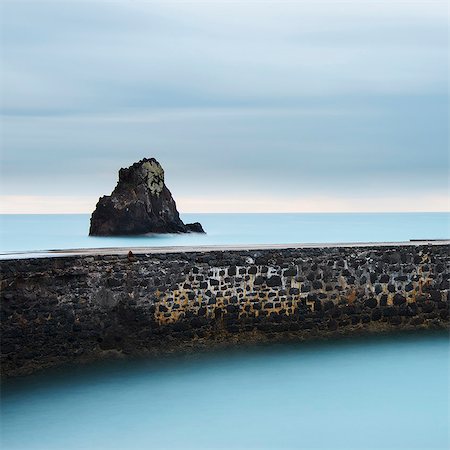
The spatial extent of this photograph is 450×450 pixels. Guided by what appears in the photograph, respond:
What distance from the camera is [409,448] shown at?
24.6 feet

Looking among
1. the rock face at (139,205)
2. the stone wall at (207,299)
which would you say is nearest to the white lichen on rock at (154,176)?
the rock face at (139,205)

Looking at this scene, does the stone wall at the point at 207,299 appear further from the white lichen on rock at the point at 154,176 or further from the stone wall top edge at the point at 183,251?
the white lichen on rock at the point at 154,176

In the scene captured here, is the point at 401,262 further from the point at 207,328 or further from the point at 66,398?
the point at 66,398

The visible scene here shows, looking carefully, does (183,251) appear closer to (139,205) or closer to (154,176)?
(154,176)

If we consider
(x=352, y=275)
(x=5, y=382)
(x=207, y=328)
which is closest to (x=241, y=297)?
(x=207, y=328)

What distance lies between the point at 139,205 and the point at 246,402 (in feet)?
120

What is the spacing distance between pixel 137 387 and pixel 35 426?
1505mm

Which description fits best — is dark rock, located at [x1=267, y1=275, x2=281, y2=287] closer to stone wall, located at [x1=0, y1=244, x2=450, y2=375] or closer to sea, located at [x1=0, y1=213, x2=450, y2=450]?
stone wall, located at [x1=0, y1=244, x2=450, y2=375]

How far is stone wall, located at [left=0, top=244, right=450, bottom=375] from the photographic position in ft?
31.7

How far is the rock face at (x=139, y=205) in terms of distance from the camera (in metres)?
43.0

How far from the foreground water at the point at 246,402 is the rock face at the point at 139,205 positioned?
32.8 meters

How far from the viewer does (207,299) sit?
10.8 m

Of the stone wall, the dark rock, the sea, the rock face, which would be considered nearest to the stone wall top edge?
the stone wall

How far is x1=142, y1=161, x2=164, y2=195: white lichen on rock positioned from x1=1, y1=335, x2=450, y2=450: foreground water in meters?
32.5
